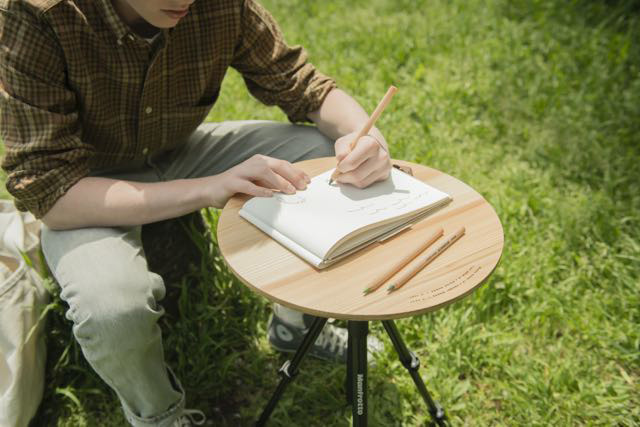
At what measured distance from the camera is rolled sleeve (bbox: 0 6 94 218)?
156 cm

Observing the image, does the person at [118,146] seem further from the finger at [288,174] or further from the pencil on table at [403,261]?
the pencil on table at [403,261]

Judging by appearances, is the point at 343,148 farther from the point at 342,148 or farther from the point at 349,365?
the point at 349,365

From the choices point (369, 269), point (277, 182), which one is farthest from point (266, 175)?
point (369, 269)

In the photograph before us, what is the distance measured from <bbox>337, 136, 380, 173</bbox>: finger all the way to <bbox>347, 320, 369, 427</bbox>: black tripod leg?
16.4 inches

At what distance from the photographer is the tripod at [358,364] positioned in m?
1.56

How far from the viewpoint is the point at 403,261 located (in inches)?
55.2

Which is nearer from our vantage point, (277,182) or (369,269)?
(369,269)

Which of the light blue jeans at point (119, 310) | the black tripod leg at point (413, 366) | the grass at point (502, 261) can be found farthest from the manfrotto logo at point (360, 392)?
the light blue jeans at point (119, 310)

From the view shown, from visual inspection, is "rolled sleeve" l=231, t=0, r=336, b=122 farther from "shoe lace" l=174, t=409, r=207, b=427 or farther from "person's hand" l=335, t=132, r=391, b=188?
"shoe lace" l=174, t=409, r=207, b=427

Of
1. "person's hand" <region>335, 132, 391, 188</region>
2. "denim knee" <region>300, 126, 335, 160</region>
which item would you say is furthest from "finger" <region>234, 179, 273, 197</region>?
"denim knee" <region>300, 126, 335, 160</region>

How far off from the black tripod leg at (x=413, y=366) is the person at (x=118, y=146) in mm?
450

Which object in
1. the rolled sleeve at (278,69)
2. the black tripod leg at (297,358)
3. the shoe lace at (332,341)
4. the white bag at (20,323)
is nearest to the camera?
the black tripod leg at (297,358)

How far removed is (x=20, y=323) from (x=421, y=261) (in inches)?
52.3

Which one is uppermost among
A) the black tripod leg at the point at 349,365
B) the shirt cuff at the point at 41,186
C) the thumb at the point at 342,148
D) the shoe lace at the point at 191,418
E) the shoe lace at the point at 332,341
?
the thumb at the point at 342,148
